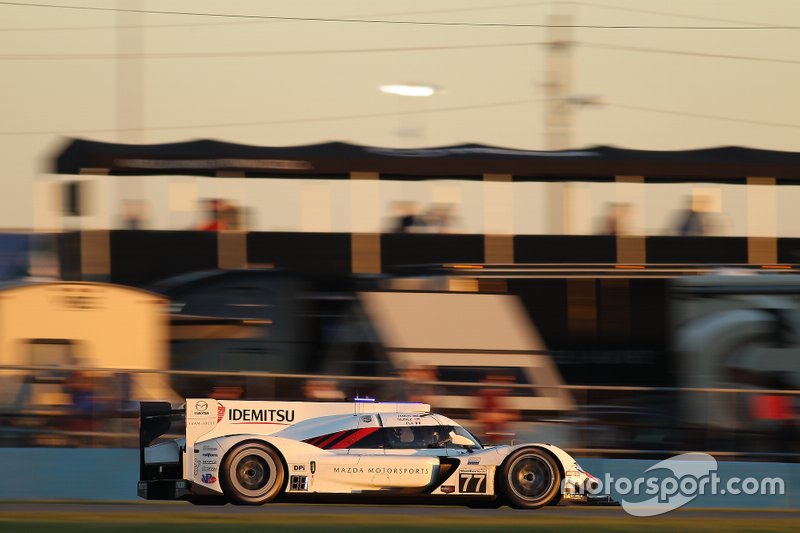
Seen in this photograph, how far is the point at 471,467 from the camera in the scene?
10641 millimetres

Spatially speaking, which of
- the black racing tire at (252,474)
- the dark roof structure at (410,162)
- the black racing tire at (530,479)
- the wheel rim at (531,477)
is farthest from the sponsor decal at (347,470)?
the dark roof structure at (410,162)

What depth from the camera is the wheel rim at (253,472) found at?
408 inches

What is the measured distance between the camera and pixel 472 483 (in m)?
10.6

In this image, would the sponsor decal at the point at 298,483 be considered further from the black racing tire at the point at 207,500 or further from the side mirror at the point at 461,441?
the side mirror at the point at 461,441

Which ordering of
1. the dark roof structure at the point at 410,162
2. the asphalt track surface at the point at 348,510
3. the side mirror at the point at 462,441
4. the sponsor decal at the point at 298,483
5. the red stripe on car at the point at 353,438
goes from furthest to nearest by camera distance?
the dark roof structure at the point at 410,162, the side mirror at the point at 462,441, the red stripe on car at the point at 353,438, the sponsor decal at the point at 298,483, the asphalt track surface at the point at 348,510

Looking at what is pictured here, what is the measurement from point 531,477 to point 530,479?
0.08ft

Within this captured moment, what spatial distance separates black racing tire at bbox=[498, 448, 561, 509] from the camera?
10688 millimetres

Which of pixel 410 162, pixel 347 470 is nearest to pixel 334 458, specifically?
pixel 347 470

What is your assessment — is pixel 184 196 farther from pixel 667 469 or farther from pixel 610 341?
pixel 667 469

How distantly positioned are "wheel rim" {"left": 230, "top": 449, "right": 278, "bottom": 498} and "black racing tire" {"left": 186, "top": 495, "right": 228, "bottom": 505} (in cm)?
19

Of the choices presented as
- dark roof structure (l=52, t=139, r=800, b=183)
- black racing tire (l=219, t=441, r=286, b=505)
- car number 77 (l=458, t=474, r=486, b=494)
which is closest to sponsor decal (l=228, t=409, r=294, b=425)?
black racing tire (l=219, t=441, r=286, b=505)

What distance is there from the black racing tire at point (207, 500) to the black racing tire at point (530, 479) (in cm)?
238

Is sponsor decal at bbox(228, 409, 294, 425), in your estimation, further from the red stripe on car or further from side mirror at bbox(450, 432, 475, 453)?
side mirror at bbox(450, 432, 475, 453)

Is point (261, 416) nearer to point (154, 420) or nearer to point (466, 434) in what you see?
point (154, 420)
